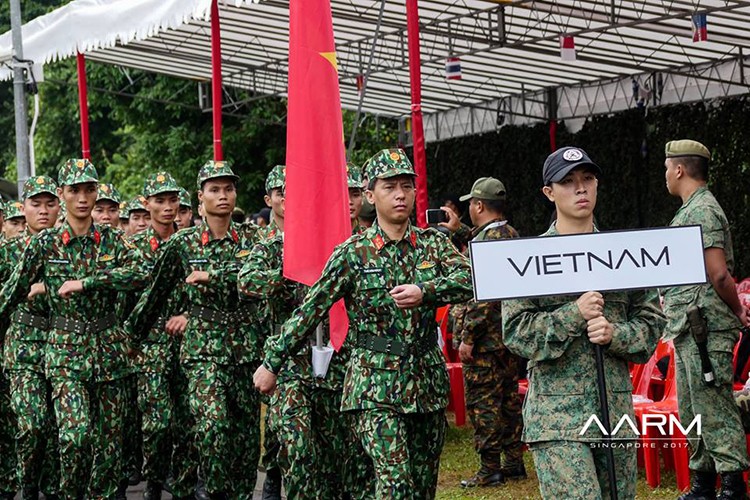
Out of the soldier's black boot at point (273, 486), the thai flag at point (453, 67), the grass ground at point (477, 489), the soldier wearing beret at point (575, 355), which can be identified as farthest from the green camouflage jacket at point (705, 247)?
the thai flag at point (453, 67)

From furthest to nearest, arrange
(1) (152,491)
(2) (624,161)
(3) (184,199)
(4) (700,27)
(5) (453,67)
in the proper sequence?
1. (2) (624,161)
2. (5) (453,67)
3. (4) (700,27)
4. (3) (184,199)
5. (1) (152,491)

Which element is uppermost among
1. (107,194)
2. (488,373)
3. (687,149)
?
(107,194)

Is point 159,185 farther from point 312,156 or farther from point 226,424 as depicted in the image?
point 312,156

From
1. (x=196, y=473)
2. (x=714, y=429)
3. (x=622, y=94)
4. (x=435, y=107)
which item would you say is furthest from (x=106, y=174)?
(x=714, y=429)

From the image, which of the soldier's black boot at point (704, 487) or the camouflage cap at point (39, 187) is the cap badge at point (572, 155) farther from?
the camouflage cap at point (39, 187)

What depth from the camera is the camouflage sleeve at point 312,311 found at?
742 centimetres

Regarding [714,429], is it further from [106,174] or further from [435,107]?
[106,174]

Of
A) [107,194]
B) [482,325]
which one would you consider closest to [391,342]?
[482,325]

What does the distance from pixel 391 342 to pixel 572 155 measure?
5.38 feet

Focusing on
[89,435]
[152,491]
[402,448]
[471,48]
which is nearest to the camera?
[402,448]

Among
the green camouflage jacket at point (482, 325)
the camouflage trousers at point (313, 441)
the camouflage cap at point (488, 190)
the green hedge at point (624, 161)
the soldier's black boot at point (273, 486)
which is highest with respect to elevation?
the green hedge at point (624, 161)

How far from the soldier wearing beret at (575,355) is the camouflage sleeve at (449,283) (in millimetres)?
901

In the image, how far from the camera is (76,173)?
9.95 metres

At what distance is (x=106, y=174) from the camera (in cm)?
3822
